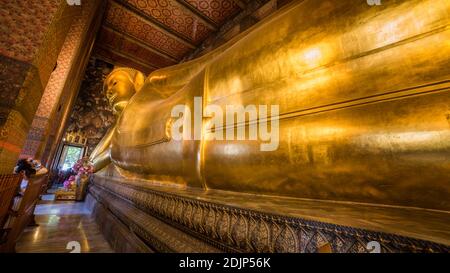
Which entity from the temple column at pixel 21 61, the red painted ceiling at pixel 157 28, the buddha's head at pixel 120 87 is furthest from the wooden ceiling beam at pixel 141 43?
the temple column at pixel 21 61

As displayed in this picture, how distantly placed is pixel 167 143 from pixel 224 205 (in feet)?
2.08

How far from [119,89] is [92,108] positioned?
4.69 meters

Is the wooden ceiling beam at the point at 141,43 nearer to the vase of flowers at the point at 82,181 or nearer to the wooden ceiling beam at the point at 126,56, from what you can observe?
the wooden ceiling beam at the point at 126,56

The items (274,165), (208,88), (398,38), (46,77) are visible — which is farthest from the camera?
(46,77)

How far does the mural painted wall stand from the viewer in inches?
229

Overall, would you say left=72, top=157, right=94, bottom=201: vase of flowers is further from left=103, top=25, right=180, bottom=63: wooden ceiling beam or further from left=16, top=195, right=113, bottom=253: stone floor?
left=103, top=25, right=180, bottom=63: wooden ceiling beam

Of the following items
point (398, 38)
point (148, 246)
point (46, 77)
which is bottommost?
point (148, 246)

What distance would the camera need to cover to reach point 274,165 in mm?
638

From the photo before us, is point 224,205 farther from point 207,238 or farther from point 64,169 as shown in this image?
point 64,169

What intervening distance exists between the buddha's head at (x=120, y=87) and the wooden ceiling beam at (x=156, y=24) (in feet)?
8.50

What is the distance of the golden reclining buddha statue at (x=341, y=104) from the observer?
43 centimetres

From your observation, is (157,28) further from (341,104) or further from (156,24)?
(341,104)

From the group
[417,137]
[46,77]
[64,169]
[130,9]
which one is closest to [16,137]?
[46,77]
